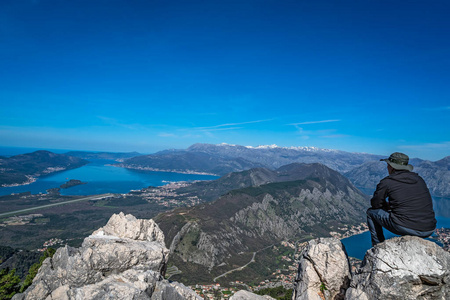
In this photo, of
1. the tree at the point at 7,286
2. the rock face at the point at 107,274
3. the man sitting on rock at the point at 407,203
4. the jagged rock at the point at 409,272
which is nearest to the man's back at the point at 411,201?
the man sitting on rock at the point at 407,203

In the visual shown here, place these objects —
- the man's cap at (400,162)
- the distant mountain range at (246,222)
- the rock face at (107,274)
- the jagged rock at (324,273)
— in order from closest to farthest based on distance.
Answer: the man's cap at (400,162) < the rock face at (107,274) < the jagged rock at (324,273) < the distant mountain range at (246,222)

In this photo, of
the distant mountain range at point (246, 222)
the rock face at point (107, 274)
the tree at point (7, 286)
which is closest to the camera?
the rock face at point (107, 274)

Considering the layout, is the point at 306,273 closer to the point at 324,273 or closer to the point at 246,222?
the point at 324,273

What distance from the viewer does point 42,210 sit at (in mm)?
155125

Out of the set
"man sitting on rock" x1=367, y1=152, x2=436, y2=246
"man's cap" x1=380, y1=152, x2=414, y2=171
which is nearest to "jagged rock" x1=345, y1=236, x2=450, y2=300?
"man sitting on rock" x1=367, y1=152, x2=436, y2=246

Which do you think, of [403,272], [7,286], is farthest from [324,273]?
[7,286]

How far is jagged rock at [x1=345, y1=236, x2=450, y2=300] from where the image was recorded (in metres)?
7.63

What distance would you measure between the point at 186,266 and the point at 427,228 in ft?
297

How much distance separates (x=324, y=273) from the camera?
10734 millimetres

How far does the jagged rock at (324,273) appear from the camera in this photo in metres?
10.5

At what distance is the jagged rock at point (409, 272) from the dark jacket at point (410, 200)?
2.15ft

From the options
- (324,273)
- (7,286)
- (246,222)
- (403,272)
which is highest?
(403,272)

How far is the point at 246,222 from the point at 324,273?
130m

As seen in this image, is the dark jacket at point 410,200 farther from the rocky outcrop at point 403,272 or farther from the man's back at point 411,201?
the rocky outcrop at point 403,272
